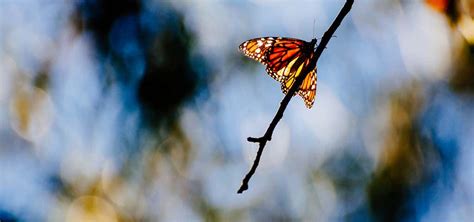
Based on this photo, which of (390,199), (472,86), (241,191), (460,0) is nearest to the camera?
(241,191)

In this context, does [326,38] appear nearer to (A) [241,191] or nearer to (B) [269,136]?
(B) [269,136]

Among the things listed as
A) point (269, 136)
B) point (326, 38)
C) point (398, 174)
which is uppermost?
point (398, 174)

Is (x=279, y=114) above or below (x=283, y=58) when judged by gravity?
below

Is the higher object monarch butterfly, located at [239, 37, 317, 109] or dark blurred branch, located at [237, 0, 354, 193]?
monarch butterfly, located at [239, 37, 317, 109]

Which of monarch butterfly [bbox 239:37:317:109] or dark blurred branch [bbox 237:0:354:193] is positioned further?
monarch butterfly [bbox 239:37:317:109]

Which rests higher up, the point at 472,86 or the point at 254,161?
the point at 472,86

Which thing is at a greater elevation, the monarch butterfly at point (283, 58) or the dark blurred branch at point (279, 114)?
the monarch butterfly at point (283, 58)

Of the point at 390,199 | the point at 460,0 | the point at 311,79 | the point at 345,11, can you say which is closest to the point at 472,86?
the point at 390,199

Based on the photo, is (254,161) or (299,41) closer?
(254,161)

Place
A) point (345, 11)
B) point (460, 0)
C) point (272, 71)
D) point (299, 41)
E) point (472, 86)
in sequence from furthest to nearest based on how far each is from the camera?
point (472, 86)
point (460, 0)
point (272, 71)
point (299, 41)
point (345, 11)

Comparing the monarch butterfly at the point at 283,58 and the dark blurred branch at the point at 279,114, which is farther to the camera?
the monarch butterfly at the point at 283,58

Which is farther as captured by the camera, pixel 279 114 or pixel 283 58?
pixel 283 58
